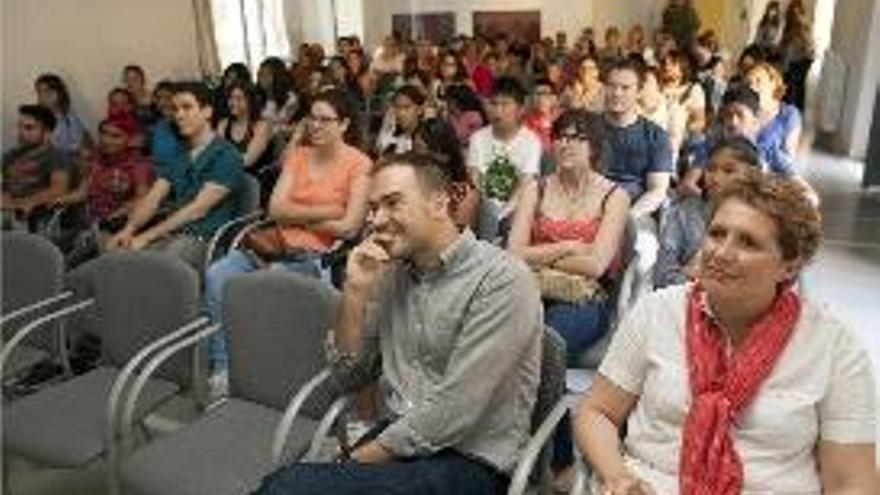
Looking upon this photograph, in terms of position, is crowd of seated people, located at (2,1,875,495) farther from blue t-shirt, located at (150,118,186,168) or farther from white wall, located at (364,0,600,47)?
white wall, located at (364,0,600,47)

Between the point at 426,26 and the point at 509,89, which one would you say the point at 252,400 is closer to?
the point at 509,89

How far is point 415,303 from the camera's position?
6.67 ft

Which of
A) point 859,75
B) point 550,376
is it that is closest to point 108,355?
point 550,376

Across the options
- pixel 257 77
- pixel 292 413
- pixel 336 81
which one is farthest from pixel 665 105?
pixel 292 413

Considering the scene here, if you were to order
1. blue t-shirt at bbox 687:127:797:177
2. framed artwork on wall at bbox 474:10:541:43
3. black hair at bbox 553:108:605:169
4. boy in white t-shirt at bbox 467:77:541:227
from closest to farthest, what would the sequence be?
black hair at bbox 553:108:605:169
boy in white t-shirt at bbox 467:77:541:227
blue t-shirt at bbox 687:127:797:177
framed artwork on wall at bbox 474:10:541:43

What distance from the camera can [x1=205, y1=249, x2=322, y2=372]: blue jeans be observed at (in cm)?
279

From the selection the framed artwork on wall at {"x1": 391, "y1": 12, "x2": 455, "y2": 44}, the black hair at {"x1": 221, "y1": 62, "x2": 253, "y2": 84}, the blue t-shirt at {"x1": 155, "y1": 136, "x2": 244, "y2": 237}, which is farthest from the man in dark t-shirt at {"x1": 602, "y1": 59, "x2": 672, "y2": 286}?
the framed artwork on wall at {"x1": 391, "y1": 12, "x2": 455, "y2": 44}

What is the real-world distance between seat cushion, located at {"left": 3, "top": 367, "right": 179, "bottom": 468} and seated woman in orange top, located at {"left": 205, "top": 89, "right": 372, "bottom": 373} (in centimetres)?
77

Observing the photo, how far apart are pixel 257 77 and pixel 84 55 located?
1207mm

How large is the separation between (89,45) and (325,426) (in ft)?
16.8

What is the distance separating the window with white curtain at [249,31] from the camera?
7184 mm

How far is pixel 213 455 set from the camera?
7.20 ft

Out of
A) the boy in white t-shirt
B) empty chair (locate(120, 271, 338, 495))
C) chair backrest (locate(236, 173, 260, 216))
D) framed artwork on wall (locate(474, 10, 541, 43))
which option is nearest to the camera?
empty chair (locate(120, 271, 338, 495))

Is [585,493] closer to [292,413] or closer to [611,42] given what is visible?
[292,413]
